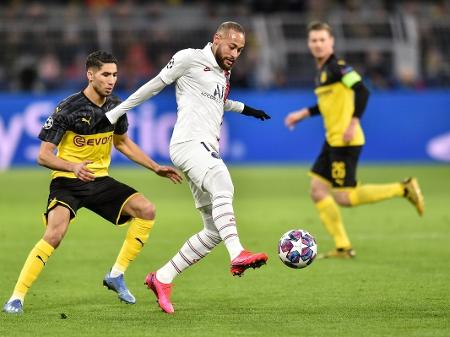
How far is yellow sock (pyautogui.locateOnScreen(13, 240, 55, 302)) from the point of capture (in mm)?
Result: 7691

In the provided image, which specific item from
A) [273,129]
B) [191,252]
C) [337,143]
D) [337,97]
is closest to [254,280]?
[191,252]

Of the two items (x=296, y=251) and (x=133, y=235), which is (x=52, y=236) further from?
(x=296, y=251)

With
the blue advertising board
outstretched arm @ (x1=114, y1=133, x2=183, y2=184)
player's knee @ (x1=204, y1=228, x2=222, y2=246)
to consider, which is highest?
outstretched arm @ (x1=114, y1=133, x2=183, y2=184)

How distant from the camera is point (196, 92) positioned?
7.93 meters

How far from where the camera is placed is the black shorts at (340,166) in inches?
436

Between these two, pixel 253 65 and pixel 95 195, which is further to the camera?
pixel 253 65

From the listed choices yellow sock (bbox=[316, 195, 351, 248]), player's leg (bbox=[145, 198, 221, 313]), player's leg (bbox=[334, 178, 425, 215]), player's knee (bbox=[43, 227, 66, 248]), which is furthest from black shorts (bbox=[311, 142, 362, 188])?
player's knee (bbox=[43, 227, 66, 248])

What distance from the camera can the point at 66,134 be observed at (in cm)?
804

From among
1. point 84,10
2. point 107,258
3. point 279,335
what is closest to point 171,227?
point 107,258

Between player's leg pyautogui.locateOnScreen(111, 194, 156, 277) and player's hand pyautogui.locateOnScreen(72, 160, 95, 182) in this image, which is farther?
player's leg pyautogui.locateOnScreen(111, 194, 156, 277)

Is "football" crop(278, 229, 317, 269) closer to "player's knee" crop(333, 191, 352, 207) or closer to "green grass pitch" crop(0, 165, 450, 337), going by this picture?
"green grass pitch" crop(0, 165, 450, 337)

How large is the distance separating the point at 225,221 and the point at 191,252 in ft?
2.04

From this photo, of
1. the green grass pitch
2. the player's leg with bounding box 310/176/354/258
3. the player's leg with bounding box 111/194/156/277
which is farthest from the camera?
the player's leg with bounding box 310/176/354/258

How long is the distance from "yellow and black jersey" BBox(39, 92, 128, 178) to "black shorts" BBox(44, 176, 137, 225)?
0.07 m
